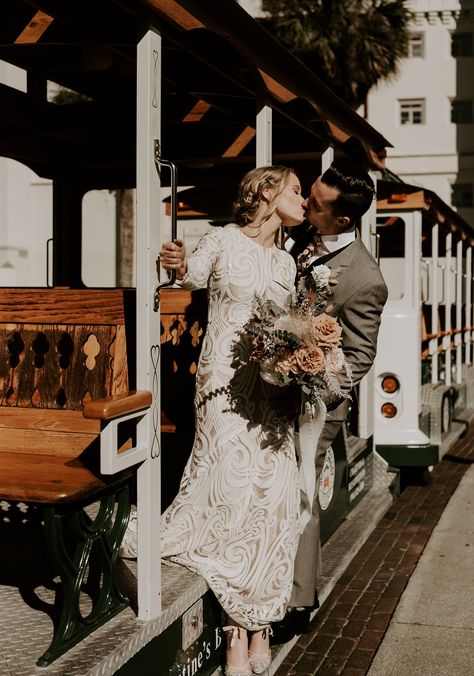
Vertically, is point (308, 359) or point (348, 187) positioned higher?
point (348, 187)

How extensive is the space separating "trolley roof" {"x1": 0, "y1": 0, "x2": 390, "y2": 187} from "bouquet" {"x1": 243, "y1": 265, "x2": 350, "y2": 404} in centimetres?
108

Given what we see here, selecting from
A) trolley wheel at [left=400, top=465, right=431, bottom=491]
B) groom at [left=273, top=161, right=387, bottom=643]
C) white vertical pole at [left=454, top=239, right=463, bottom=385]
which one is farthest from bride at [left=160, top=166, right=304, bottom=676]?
white vertical pole at [left=454, top=239, right=463, bottom=385]

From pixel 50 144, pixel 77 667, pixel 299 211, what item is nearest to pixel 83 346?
pixel 299 211

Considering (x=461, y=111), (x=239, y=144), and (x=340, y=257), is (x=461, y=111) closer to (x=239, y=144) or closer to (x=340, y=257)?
(x=239, y=144)

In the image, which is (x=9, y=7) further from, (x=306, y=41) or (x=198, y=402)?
(x=306, y=41)

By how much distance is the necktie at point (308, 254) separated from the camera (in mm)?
4203

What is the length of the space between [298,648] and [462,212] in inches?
1242

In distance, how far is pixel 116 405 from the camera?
293 centimetres

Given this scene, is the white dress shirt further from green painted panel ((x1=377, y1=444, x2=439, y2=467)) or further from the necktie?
green painted panel ((x1=377, y1=444, x2=439, y2=467))

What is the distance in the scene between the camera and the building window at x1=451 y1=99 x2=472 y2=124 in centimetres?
3466

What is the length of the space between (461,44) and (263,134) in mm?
33395

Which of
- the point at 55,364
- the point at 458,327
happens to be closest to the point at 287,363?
the point at 55,364

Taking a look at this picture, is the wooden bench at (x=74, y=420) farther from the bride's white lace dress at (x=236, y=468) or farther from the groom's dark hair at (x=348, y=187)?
the groom's dark hair at (x=348, y=187)

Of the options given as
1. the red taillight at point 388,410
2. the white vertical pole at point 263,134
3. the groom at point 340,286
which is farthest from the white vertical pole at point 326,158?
the red taillight at point 388,410
